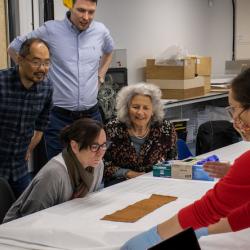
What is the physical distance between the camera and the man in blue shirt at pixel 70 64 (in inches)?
132

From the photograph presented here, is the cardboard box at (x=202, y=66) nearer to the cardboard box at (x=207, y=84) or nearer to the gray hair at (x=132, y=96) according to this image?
the cardboard box at (x=207, y=84)

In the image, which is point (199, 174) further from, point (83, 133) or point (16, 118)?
point (16, 118)

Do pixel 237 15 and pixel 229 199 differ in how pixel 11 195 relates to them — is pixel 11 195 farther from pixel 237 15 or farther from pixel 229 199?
pixel 237 15

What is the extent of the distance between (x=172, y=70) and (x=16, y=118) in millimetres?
2753

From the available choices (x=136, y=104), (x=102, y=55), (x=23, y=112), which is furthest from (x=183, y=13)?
(x=23, y=112)

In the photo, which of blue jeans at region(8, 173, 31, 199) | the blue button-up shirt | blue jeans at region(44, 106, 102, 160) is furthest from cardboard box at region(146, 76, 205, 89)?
blue jeans at region(8, 173, 31, 199)

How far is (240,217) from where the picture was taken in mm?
1508

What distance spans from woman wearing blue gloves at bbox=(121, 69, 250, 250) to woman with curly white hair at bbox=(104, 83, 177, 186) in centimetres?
146

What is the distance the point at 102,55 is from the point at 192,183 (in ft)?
5.45

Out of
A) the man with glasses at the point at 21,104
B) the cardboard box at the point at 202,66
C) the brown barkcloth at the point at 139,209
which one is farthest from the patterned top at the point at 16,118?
the cardboard box at the point at 202,66

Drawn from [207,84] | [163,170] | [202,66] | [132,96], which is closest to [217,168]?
[163,170]

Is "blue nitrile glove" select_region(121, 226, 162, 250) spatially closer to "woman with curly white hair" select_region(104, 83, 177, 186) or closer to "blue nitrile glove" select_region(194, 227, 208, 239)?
"blue nitrile glove" select_region(194, 227, 208, 239)

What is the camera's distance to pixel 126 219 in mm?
1913

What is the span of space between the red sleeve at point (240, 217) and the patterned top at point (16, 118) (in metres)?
1.53
